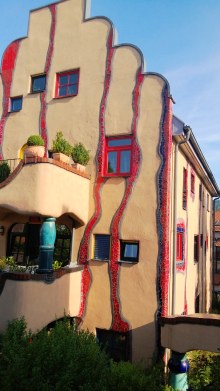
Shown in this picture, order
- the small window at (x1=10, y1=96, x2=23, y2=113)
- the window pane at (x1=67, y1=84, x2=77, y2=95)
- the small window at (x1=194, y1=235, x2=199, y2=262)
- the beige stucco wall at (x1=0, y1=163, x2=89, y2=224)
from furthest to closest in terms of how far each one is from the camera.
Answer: the small window at (x1=194, y1=235, x2=199, y2=262), the small window at (x1=10, y1=96, x2=23, y2=113), the window pane at (x1=67, y1=84, x2=77, y2=95), the beige stucco wall at (x1=0, y1=163, x2=89, y2=224)

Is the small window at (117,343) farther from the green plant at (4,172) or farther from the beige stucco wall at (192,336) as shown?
the green plant at (4,172)

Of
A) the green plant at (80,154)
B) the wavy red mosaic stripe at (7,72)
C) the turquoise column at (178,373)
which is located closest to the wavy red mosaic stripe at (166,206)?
the turquoise column at (178,373)

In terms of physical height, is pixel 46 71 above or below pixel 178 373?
above

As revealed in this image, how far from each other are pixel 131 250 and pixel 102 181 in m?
2.89

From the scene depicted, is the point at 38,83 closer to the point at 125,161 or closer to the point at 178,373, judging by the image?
the point at 125,161

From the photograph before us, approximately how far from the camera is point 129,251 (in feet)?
37.9

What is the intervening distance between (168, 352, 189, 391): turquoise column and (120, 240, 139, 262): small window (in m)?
3.46

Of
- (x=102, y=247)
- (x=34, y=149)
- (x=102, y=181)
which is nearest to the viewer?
(x=34, y=149)

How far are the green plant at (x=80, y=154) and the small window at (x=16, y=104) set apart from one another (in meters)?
4.44

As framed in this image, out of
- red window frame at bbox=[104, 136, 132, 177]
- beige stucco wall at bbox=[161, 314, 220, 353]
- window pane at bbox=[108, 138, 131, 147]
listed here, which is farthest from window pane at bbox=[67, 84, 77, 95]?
beige stucco wall at bbox=[161, 314, 220, 353]

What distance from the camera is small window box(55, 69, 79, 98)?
13.5m

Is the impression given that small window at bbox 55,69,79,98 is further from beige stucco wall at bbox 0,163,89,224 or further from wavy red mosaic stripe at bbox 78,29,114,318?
beige stucco wall at bbox 0,163,89,224

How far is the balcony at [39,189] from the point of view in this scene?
9797mm

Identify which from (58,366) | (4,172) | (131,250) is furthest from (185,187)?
(58,366)
